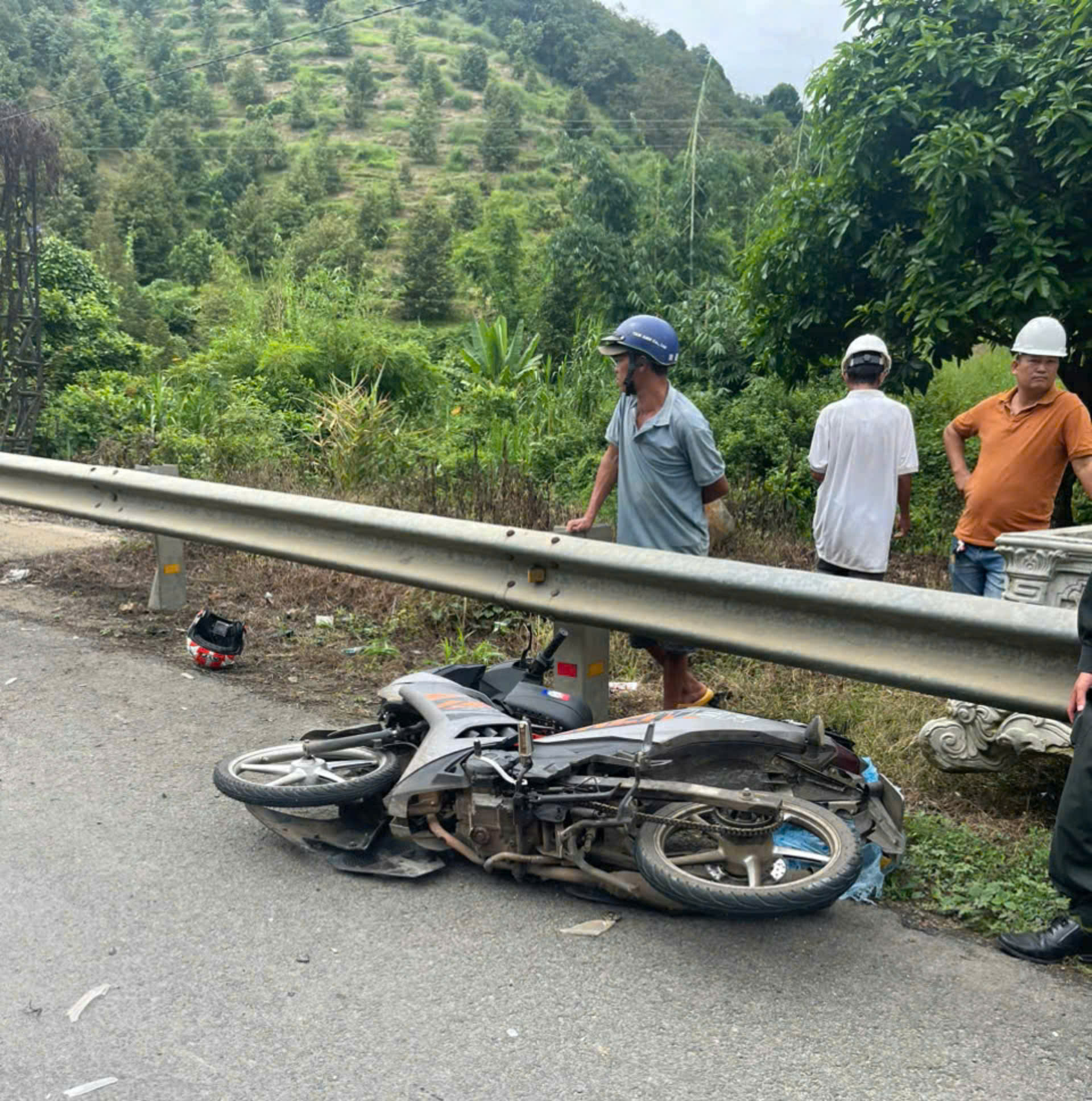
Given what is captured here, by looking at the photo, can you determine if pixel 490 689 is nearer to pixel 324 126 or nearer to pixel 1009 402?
pixel 1009 402

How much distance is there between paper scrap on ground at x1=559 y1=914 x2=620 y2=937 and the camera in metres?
3.24

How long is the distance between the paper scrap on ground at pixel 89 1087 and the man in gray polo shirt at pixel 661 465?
109 inches

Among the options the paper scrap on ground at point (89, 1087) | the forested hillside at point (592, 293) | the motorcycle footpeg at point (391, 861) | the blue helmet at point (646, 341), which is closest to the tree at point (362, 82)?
the forested hillside at point (592, 293)

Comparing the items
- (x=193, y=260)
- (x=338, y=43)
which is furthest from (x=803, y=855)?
(x=338, y=43)

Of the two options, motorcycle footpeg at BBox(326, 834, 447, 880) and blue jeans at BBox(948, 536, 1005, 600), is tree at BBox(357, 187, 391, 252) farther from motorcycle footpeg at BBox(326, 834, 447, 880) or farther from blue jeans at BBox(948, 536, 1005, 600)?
motorcycle footpeg at BBox(326, 834, 447, 880)

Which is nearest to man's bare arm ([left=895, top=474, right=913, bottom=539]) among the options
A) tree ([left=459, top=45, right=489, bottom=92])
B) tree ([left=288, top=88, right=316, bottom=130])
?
tree ([left=288, top=88, right=316, bottom=130])

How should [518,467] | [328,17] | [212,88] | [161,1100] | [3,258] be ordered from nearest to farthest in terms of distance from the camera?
[161,1100], [518,467], [3,258], [212,88], [328,17]

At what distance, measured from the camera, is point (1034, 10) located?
8.09m

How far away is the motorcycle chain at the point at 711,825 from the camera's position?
10.2 ft

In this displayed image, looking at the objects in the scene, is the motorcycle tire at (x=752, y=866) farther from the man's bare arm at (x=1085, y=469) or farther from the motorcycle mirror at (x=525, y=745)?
the man's bare arm at (x=1085, y=469)

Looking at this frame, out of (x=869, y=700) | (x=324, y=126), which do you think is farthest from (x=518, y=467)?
(x=324, y=126)

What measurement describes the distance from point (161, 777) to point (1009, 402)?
407 cm

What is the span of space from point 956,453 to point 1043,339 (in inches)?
33.6

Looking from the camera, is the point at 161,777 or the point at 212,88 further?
the point at 212,88
